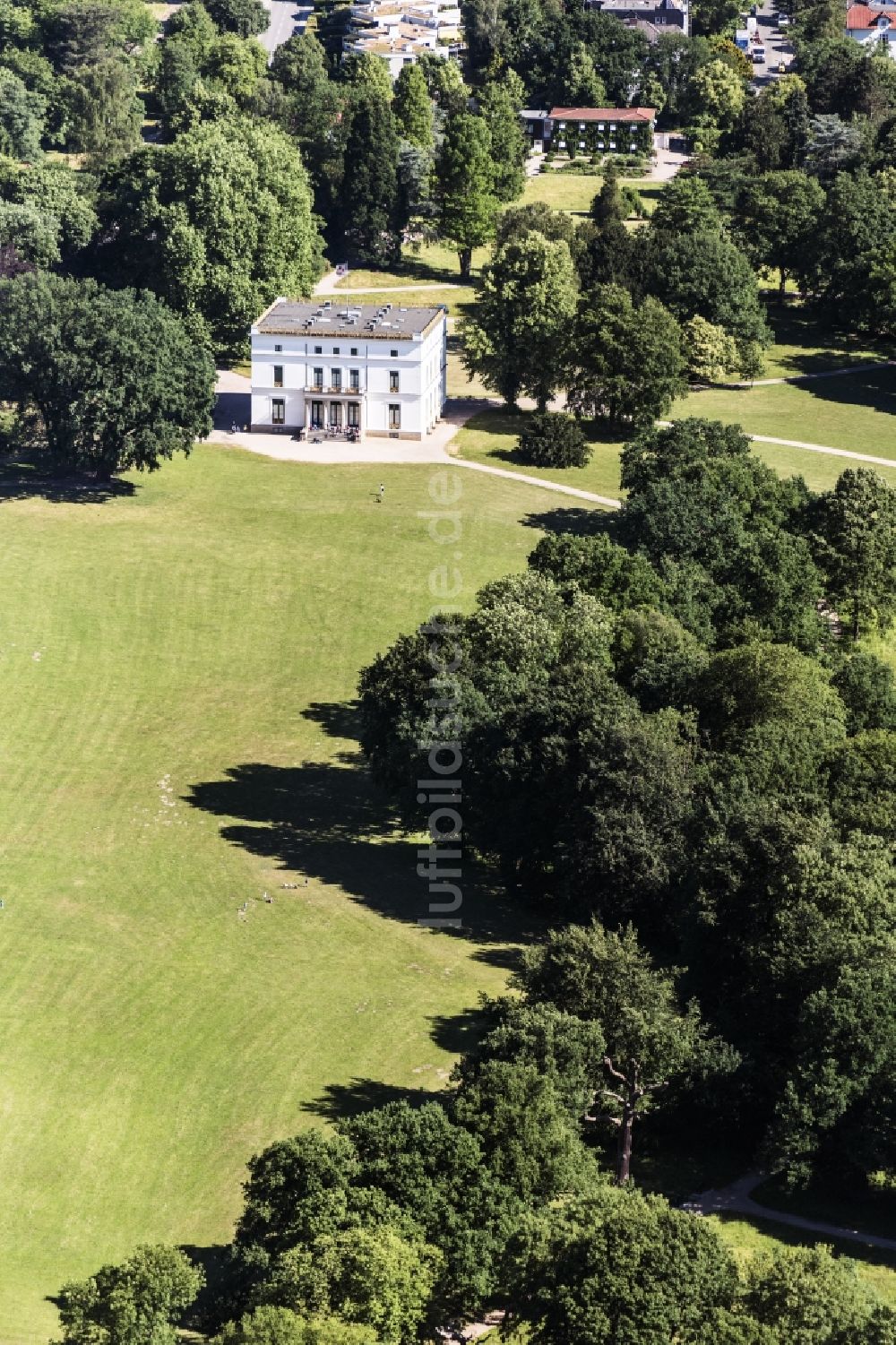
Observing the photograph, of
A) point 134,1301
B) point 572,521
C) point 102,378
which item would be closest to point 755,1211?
point 134,1301

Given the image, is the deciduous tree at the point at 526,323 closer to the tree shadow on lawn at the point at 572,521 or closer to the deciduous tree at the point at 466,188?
the tree shadow on lawn at the point at 572,521

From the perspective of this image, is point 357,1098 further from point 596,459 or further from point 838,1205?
point 596,459

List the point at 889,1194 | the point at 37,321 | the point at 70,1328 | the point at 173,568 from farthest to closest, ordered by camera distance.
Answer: the point at 37,321 < the point at 173,568 < the point at 889,1194 < the point at 70,1328

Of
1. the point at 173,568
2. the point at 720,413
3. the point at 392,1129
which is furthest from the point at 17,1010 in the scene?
the point at 720,413

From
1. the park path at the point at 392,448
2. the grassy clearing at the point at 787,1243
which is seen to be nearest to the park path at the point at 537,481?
the park path at the point at 392,448

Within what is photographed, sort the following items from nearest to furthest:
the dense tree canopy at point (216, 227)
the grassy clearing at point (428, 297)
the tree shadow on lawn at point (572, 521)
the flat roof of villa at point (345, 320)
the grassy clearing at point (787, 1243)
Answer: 1. the grassy clearing at point (787, 1243)
2. the tree shadow on lawn at point (572, 521)
3. the flat roof of villa at point (345, 320)
4. the dense tree canopy at point (216, 227)
5. the grassy clearing at point (428, 297)

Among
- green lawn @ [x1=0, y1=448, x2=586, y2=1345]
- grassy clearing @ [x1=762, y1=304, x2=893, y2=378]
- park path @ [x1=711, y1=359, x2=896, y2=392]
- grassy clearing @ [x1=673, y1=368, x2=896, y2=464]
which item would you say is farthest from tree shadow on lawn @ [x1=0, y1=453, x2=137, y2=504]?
grassy clearing @ [x1=762, y1=304, x2=893, y2=378]

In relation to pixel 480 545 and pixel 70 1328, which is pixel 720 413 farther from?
pixel 70 1328
